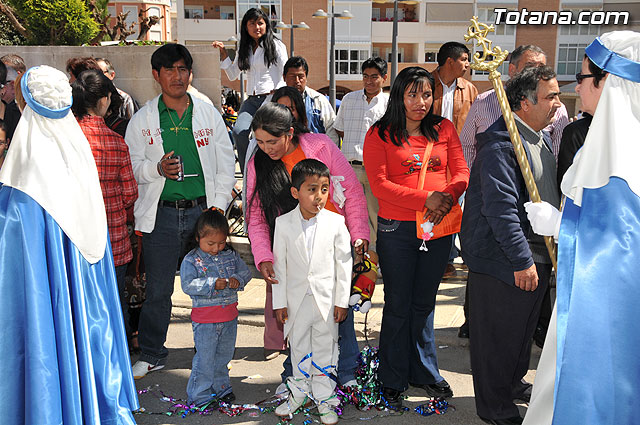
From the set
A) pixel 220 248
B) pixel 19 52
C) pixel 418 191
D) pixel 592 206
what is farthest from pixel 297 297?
pixel 19 52

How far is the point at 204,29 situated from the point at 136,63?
4071 centimetres

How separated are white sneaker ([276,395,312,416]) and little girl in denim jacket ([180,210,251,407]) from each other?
47 centimetres

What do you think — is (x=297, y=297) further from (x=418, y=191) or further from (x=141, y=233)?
(x=141, y=233)

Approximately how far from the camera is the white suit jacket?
13.1ft

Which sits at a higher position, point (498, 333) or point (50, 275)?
point (50, 275)

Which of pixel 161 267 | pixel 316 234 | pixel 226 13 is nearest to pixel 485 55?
pixel 316 234

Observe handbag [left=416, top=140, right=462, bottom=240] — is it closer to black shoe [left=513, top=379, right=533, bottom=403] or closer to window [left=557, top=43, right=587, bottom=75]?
black shoe [left=513, top=379, right=533, bottom=403]

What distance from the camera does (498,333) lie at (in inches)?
152

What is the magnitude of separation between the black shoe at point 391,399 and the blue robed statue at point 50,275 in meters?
1.68

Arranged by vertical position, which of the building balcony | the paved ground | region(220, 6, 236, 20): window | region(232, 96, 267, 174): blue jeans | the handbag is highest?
region(220, 6, 236, 20): window

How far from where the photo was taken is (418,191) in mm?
3982

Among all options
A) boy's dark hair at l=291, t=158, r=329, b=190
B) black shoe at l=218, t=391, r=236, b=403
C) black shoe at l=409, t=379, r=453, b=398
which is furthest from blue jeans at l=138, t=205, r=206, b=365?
black shoe at l=409, t=379, r=453, b=398

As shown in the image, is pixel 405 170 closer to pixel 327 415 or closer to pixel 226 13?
pixel 327 415

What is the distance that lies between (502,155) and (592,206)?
36.7 inches
